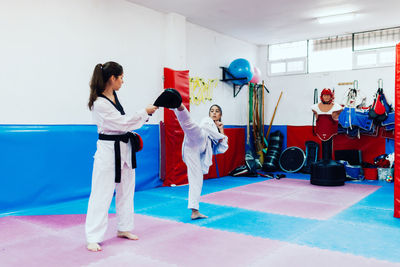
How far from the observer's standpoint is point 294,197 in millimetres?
5242

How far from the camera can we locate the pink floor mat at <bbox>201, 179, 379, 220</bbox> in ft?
14.4

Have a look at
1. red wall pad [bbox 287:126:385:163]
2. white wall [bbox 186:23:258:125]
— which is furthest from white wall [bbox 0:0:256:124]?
red wall pad [bbox 287:126:385:163]

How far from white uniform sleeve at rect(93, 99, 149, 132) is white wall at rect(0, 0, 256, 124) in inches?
84.7

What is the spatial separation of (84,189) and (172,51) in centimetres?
288

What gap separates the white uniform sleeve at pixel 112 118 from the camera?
112 inches

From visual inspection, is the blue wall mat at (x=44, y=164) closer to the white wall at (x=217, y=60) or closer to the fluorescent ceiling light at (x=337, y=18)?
the white wall at (x=217, y=60)

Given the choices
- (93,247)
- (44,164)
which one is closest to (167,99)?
(93,247)

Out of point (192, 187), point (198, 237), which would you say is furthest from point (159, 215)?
point (198, 237)

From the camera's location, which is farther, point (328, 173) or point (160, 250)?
point (328, 173)

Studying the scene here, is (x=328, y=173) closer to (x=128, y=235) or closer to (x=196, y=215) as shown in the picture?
(x=196, y=215)

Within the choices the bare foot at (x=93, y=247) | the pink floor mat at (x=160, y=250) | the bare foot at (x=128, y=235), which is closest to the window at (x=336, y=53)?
the pink floor mat at (x=160, y=250)

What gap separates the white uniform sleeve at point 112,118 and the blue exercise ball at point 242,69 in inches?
196

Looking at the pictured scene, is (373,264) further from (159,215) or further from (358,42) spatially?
(358,42)

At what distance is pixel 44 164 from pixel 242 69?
4476 millimetres
